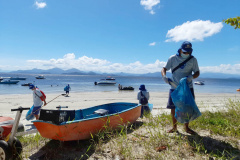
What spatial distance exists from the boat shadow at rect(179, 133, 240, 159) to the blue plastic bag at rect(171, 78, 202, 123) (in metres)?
0.38

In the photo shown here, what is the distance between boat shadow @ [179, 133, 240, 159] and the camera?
278 cm


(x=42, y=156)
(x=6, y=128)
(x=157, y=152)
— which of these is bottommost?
(x=42, y=156)

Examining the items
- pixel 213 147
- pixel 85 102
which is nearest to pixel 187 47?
pixel 213 147

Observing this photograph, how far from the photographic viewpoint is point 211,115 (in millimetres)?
5062

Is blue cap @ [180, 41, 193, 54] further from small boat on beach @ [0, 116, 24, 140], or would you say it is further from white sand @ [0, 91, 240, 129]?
white sand @ [0, 91, 240, 129]

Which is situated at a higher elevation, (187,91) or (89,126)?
(187,91)

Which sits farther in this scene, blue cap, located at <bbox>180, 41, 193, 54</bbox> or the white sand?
the white sand

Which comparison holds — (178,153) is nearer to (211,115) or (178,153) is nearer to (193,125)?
(193,125)

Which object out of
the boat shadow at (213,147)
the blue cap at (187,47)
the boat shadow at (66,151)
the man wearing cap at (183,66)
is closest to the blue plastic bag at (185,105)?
the man wearing cap at (183,66)

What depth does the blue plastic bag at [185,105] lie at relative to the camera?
122 inches

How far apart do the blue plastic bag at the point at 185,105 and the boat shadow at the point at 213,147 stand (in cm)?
38

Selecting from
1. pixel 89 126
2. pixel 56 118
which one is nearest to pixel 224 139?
pixel 89 126

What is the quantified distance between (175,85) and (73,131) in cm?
257

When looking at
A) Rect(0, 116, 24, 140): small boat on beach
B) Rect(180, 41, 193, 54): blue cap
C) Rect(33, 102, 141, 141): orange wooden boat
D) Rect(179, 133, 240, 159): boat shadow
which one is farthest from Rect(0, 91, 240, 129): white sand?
Rect(180, 41, 193, 54): blue cap
